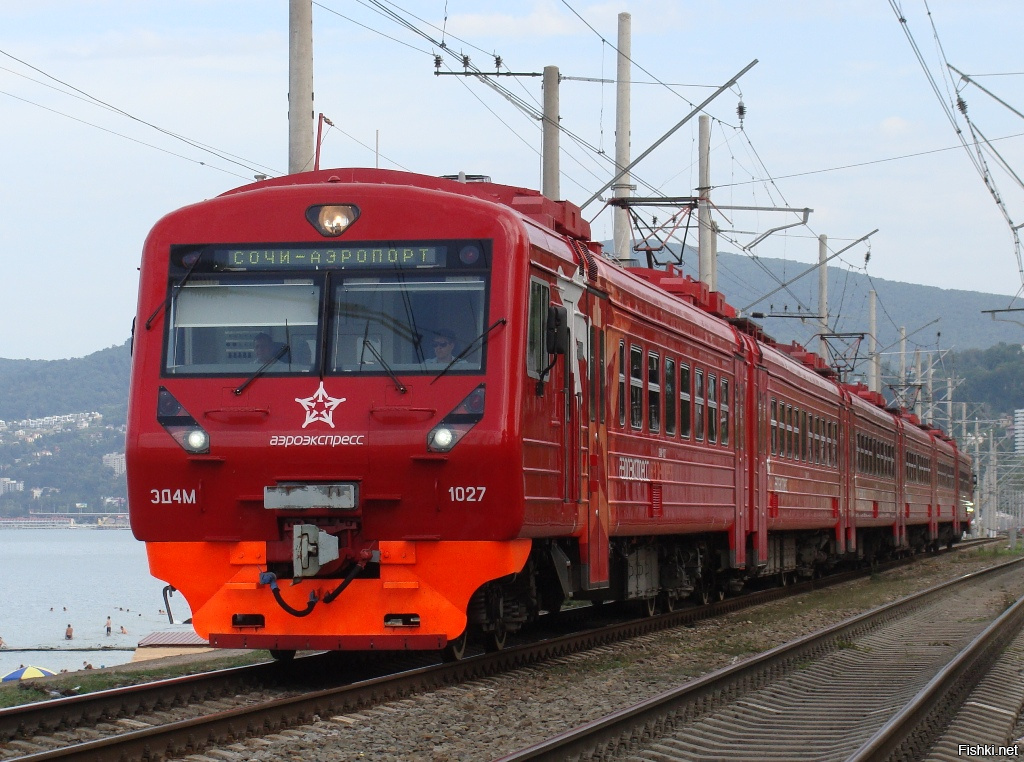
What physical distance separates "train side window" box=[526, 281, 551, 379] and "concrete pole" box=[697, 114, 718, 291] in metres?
17.2

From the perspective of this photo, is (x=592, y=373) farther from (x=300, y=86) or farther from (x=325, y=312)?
(x=300, y=86)

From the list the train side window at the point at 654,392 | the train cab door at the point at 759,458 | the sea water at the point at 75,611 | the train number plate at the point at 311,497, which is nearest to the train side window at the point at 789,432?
the train cab door at the point at 759,458

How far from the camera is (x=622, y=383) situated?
1325cm

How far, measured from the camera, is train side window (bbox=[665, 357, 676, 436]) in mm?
14844

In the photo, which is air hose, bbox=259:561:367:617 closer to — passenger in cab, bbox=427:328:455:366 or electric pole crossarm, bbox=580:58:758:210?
passenger in cab, bbox=427:328:455:366

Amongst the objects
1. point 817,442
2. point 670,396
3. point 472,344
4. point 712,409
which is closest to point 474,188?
point 472,344

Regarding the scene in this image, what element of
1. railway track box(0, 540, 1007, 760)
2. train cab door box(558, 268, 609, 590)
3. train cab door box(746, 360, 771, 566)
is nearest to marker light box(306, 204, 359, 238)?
train cab door box(558, 268, 609, 590)

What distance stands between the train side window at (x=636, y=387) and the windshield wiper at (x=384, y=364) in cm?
394

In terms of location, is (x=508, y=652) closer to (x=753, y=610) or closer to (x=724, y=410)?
(x=724, y=410)

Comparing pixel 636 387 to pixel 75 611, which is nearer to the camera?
pixel 636 387

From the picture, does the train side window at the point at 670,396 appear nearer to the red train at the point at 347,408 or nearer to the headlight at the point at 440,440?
the red train at the point at 347,408

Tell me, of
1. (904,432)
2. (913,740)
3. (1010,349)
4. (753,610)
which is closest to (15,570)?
(1010,349)

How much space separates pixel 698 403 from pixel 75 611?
290 feet

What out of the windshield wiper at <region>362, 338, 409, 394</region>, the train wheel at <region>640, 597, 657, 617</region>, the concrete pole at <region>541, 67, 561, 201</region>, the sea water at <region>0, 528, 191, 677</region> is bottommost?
the sea water at <region>0, 528, 191, 677</region>
